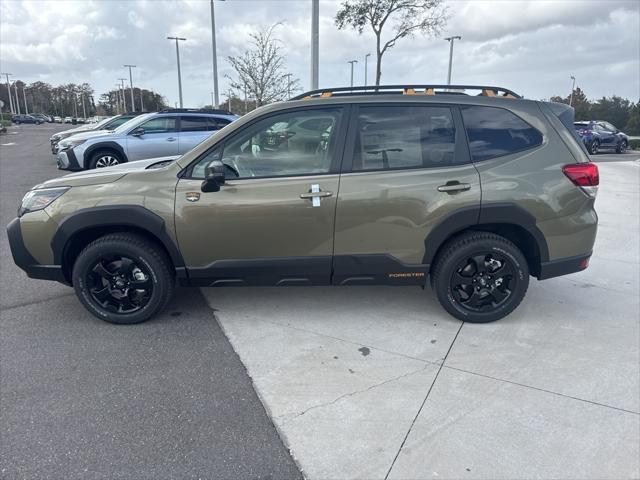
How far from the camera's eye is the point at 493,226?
381 cm

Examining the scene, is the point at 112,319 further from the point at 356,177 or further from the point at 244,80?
the point at 244,80

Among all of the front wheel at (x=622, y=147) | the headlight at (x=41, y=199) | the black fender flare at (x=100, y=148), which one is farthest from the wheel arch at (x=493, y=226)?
the front wheel at (x=622, y=147)

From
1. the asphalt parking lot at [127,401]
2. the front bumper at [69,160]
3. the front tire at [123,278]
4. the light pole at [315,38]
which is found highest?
the light pole at [315,38]

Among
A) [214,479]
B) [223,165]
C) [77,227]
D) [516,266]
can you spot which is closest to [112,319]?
[77,227]

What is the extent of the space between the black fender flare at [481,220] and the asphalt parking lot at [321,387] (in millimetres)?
765

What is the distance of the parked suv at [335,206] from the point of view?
3.59 metres

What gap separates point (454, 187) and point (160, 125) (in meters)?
9.59

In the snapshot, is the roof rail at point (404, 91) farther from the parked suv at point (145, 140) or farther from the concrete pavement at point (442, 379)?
the parked suv at point (145, 140)

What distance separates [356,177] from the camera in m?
3.59

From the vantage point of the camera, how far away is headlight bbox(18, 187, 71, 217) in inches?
145

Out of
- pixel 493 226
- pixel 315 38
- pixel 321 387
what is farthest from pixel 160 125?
pixel 321 387

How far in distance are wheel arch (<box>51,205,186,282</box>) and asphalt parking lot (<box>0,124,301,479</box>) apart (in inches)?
22.3

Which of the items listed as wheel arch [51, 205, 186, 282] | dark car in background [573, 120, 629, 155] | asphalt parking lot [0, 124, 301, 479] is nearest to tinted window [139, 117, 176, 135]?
asphalt parking lot [0, 124, 301, 479]

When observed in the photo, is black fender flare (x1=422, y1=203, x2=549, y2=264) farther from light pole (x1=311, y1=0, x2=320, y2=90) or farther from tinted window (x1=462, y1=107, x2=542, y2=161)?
light pole (x1=311, y1=0, x2=320, y2=90)
